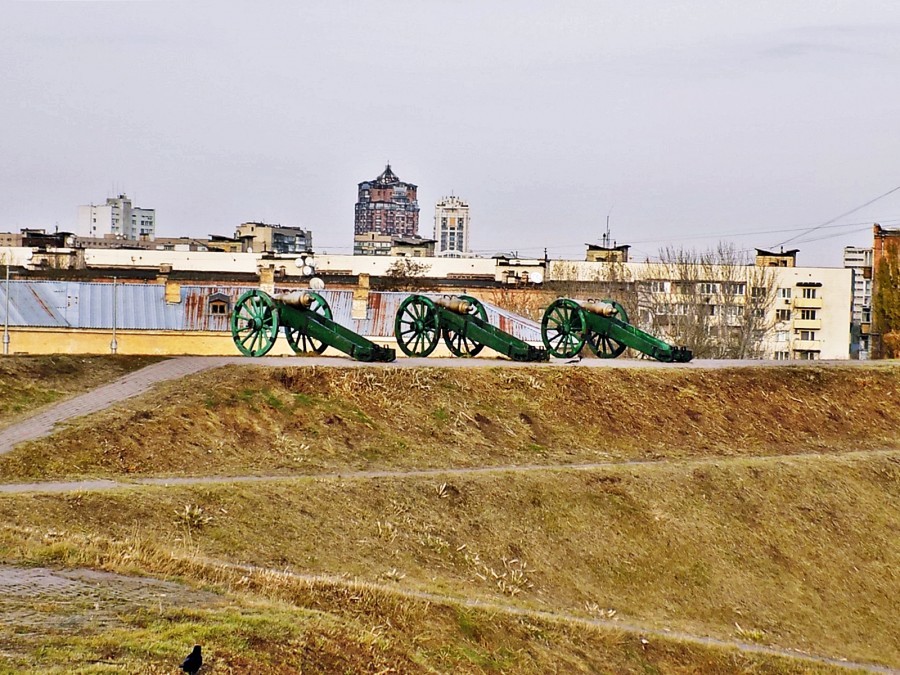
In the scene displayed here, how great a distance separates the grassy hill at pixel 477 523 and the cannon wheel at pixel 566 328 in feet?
16.9

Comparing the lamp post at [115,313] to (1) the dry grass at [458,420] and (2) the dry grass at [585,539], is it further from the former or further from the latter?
(2) the dry grass at [585,539]

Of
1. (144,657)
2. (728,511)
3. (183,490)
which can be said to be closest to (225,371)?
(183,490)

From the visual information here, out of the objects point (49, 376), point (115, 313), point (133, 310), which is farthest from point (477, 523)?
point (133, 310)

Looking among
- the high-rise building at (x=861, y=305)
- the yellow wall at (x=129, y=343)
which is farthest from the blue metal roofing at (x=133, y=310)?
the high-rise building at (x=861, y=305)

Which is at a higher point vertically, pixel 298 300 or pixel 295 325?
pixel 298 300

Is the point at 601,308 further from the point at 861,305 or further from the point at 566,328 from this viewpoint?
the point at 861,305

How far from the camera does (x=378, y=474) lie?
26.7m

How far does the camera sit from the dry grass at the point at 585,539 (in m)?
20.4

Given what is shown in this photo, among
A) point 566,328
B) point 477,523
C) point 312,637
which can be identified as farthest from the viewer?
point 566,328

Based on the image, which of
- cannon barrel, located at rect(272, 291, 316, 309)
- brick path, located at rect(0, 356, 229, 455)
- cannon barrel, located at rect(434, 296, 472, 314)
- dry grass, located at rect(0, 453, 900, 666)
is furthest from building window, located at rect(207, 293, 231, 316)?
dry grass, located at rect(0, 453, 900, 666)

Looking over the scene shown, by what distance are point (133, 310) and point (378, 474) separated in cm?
2607

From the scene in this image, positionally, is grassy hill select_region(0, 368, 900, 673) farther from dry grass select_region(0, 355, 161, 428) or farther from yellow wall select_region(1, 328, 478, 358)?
yellow wall select_region(1, 328, 478, 358)

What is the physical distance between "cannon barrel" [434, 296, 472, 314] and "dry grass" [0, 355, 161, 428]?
956cm

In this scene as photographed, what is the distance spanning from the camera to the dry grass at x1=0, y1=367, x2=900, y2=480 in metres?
27.2
